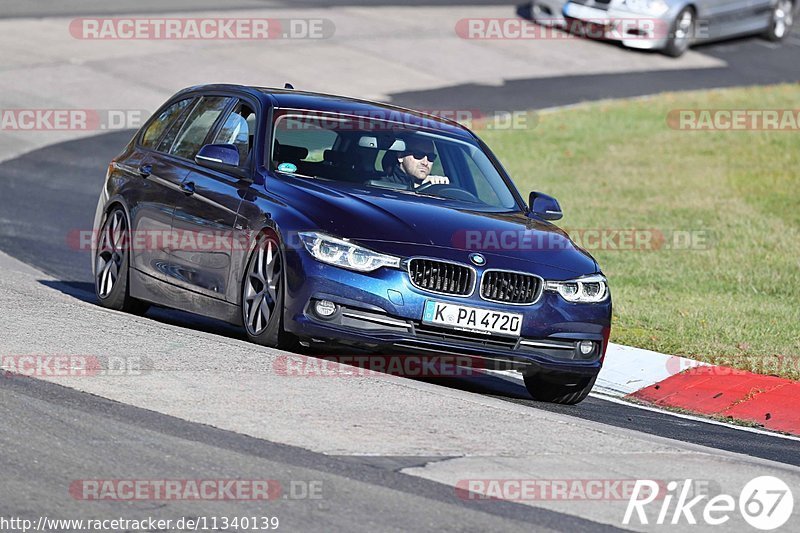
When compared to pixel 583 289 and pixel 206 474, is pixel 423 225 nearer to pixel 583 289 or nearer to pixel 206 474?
pixel 583 289

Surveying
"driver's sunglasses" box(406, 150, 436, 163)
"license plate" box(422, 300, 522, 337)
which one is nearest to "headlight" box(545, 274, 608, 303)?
"license plate" box(422, 300, 522, 337)

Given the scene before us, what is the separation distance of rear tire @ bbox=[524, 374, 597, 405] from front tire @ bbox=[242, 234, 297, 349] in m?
1.65

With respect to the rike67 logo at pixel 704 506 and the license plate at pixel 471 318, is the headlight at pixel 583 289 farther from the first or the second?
the rike67 logo at pixel 704 506

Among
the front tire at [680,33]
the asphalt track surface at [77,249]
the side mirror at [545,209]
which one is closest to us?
the asphalt track surface at [77,249]

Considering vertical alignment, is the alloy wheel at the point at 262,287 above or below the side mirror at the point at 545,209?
below

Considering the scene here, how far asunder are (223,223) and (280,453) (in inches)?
124

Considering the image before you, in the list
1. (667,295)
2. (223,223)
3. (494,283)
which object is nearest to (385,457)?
(494,283)

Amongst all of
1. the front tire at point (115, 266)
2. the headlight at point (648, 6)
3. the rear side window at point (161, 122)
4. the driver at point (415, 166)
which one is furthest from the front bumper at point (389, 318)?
the headlight at point (648, 6)

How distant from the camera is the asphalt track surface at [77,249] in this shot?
9336mm

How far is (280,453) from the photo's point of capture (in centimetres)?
677

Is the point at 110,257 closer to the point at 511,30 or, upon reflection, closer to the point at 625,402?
the point at 625,402

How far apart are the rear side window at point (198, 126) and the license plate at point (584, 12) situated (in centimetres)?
1949

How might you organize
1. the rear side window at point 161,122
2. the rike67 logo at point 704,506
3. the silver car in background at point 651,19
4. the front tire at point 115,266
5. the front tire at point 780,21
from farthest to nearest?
the front tire at point 780,21 → the silver car in background at point 651,19 → the rear side window at point 161,122 → the front tire at point 115,266 → the rike67 logo at point 704,506

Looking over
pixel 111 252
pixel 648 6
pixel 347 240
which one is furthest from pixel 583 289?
pixel 648 6
